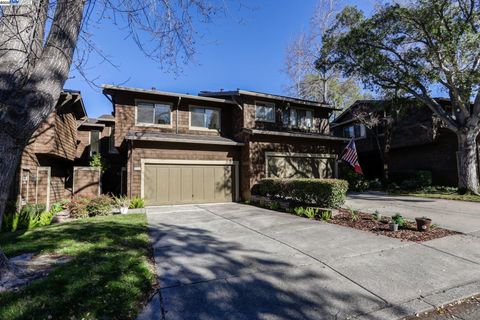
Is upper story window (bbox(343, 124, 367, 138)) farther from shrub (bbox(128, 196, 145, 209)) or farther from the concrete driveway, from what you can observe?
shrub (bbox(128, 196, 145, 209))

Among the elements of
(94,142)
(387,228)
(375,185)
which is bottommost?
(387,228)

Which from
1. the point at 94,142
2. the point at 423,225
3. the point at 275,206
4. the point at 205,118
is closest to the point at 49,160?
the point at 94,142

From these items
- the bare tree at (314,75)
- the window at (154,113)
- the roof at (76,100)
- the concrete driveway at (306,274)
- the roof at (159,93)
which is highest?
the bare tree at (314,75)

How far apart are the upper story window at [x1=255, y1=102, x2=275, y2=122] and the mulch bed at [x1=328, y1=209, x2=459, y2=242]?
26.4 feet

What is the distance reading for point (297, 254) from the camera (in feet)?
17.1

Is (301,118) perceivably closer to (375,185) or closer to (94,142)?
(375,185)

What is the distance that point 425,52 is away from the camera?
14.3m

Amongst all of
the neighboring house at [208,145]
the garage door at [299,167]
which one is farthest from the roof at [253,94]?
the garage door at [299,167]

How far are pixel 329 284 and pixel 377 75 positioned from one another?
587 inches

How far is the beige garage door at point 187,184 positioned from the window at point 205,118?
2536 mm

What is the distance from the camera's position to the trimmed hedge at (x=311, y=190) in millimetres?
9047

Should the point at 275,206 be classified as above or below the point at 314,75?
below

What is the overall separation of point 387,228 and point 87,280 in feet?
22.4

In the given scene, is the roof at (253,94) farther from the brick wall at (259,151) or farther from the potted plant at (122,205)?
the potted plant at (122,205)
